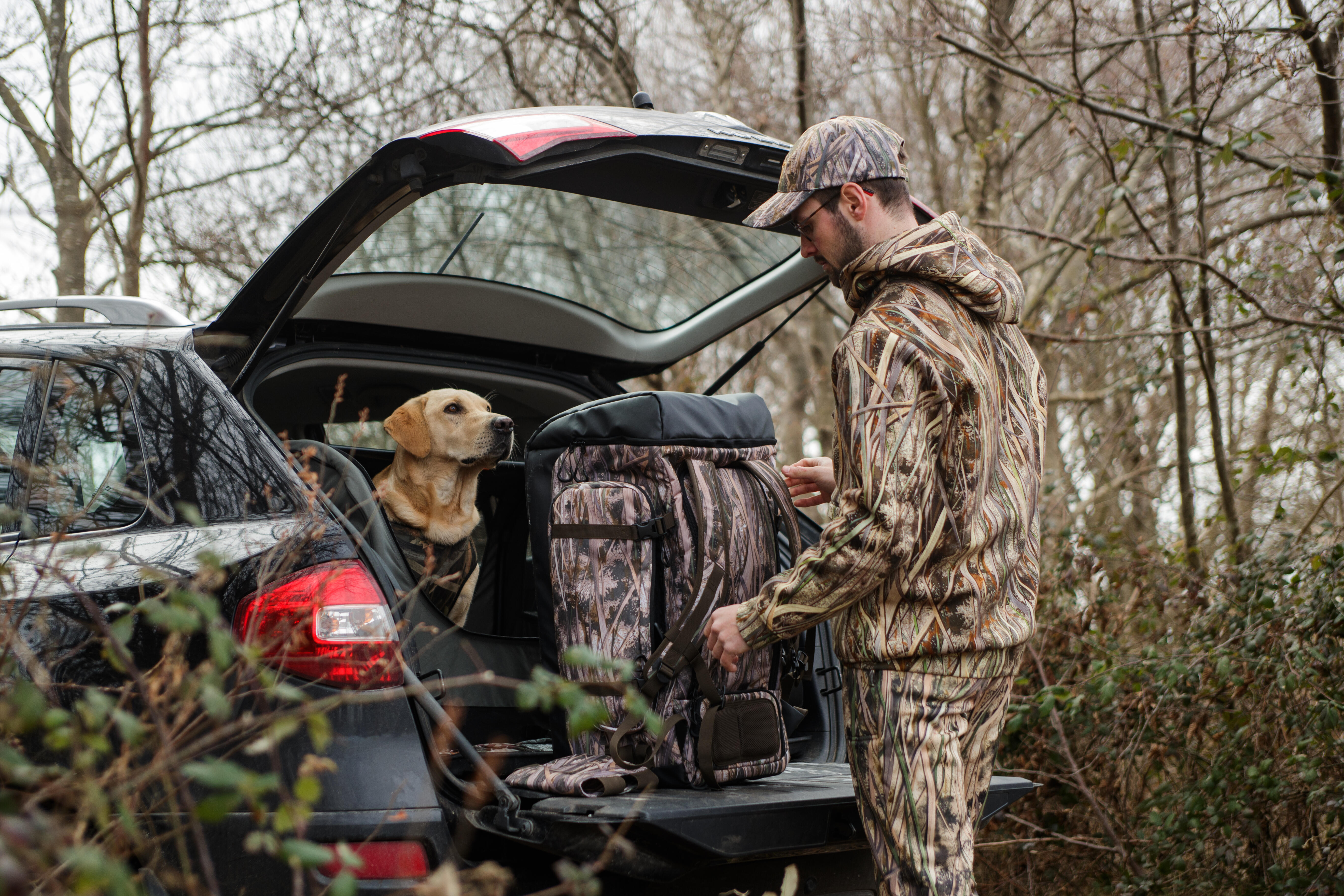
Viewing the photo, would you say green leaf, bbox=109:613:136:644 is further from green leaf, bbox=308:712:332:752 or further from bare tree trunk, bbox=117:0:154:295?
bare tree trunk, bbox=117:0:154:295

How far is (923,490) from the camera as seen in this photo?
6.54ft

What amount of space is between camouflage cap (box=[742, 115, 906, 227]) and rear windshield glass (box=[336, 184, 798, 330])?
2.01ft

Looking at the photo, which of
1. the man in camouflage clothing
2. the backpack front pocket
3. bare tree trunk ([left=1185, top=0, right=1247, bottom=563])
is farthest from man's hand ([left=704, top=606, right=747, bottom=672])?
bare tree trunk ([left=1185, top=0, right=1247, bottom=563])

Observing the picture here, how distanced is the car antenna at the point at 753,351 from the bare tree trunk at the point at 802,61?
3.79 meters

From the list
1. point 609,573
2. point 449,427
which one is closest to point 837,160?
point 609,573

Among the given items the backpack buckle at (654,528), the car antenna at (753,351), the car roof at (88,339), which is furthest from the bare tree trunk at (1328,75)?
the car roof at (88,339)

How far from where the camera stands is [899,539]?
1960mm

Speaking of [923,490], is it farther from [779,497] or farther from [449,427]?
[449,427]

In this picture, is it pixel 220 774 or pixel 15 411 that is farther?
pixel 15 411

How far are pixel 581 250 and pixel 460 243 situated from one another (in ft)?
1.41

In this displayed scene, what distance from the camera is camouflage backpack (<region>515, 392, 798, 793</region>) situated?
2.33 meters

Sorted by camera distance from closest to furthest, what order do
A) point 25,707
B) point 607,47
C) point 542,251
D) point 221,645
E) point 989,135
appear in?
point 25,707 < point 221,645 < point 542,251 < point 989,135 < point 607,47

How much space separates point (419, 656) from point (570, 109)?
1.53 m

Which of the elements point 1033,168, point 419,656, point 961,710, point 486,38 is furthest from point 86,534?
point 1033,168
